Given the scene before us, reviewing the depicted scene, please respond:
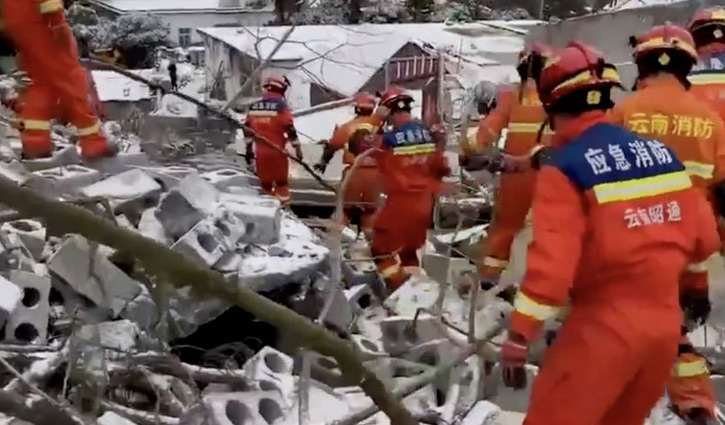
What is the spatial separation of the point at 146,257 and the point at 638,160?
7.76 ft

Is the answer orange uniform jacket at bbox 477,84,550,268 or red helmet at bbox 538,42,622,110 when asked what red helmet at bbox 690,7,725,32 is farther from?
red helmet at bbox 538,42,622,110

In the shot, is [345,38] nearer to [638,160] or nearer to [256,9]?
[256,9]

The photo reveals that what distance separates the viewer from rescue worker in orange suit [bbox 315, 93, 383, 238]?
28.3 feet

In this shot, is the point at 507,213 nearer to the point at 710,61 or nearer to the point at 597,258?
the point at 710,61

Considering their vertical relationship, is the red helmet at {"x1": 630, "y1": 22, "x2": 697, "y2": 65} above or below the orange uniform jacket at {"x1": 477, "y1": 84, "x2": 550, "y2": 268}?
above

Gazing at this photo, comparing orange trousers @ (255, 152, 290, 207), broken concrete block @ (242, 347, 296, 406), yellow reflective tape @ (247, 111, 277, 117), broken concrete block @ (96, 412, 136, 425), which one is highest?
broken concrete block @ (96, 412, 136, 425)

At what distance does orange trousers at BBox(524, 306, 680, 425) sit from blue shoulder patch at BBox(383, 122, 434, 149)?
4.01m

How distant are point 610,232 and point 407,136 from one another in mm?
4188

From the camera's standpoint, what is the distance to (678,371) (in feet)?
14.0

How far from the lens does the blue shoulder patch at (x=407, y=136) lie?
7492 millimetres

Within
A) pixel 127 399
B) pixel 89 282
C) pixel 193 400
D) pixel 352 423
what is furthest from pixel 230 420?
pixel 89 282

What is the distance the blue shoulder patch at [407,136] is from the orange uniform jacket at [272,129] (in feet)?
8.26

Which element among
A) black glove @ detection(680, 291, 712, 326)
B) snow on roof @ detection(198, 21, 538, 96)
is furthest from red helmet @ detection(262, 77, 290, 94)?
snow on roof @ detection(198, 21, 538, 96)

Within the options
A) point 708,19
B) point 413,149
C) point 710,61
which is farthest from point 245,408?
point 413,149
